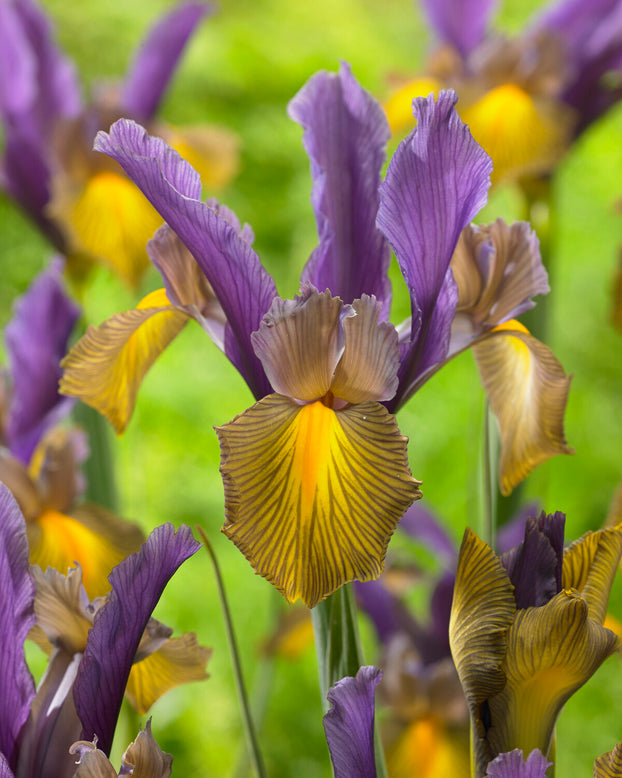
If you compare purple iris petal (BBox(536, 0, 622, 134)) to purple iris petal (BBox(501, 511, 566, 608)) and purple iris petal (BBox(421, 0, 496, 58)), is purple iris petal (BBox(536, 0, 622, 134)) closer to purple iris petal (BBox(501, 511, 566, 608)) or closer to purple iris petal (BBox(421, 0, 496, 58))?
purple iris petal (BBox(421, 0, 496, 58))

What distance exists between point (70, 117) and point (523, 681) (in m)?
0.60

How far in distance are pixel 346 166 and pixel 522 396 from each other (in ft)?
0.43

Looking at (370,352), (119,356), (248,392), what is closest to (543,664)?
(370,352)

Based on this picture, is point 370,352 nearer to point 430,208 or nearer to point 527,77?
point 430,208

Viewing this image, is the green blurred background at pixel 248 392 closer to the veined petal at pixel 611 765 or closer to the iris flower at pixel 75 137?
the iris flower at pixel 75 137

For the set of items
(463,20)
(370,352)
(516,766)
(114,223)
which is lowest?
(516,766)

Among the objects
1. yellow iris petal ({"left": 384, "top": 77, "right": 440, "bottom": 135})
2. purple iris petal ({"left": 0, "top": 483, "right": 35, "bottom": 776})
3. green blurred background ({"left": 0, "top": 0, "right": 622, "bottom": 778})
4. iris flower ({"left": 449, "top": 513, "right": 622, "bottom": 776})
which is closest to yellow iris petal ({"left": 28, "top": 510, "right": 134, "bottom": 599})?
purple iris petal ({"left": 0, "top": 483, "right": 35, "bottom": 776})

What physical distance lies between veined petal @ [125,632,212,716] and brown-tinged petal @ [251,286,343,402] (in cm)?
13

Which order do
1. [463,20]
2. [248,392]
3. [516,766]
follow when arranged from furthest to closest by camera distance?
[248,392] < [463,20] < [516,766]

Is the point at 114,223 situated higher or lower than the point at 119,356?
higher

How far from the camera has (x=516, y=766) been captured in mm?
270

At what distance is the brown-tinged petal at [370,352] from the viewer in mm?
300

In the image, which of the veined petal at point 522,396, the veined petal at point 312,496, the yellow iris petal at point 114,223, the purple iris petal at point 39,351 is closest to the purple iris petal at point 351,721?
the veined petal at point 312,496

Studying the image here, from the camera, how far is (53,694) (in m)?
0.33
